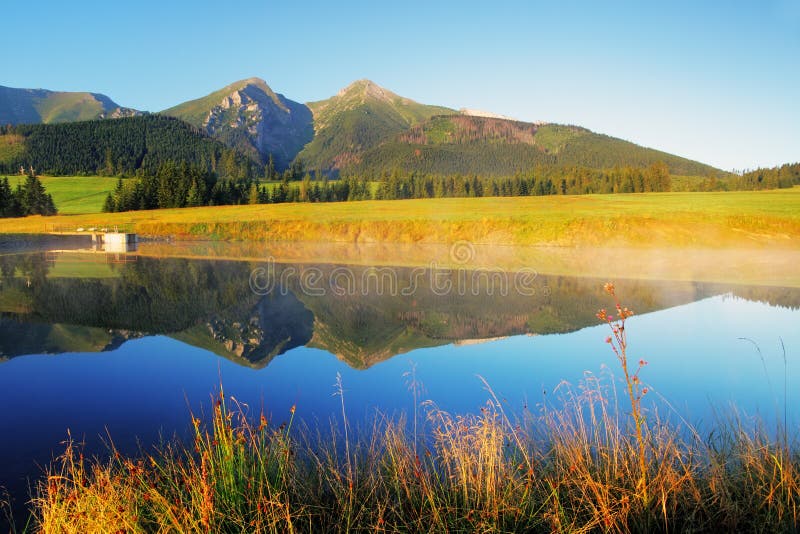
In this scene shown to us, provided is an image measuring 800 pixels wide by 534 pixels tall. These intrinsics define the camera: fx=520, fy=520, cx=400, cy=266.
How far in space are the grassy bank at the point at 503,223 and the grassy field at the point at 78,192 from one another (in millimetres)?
28194

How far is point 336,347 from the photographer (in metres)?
10.5

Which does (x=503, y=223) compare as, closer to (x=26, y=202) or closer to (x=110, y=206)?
(x=110, y=206)

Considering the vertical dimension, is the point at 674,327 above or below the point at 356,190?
below

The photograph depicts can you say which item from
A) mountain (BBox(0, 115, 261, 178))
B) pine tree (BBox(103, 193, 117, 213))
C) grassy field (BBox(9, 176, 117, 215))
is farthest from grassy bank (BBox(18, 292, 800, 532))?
mountain (BBox(0, 115, 261, 178))

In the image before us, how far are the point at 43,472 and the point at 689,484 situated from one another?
607cm

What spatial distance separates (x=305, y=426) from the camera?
6.19 m

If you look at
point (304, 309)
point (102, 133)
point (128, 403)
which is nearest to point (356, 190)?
point (304, 309)

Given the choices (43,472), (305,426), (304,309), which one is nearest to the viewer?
(43,472)

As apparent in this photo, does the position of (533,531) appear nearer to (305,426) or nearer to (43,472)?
(305,426)

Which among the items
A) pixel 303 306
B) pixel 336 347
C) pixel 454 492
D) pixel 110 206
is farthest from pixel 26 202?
pixel 454 492

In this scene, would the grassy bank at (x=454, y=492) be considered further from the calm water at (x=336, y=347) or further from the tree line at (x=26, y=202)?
the tree line at (x=26, y=202)

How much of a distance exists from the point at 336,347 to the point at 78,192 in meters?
105

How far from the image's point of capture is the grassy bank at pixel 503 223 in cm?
3328

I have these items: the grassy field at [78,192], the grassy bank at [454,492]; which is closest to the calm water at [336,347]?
the grassy bank at [454,492]
